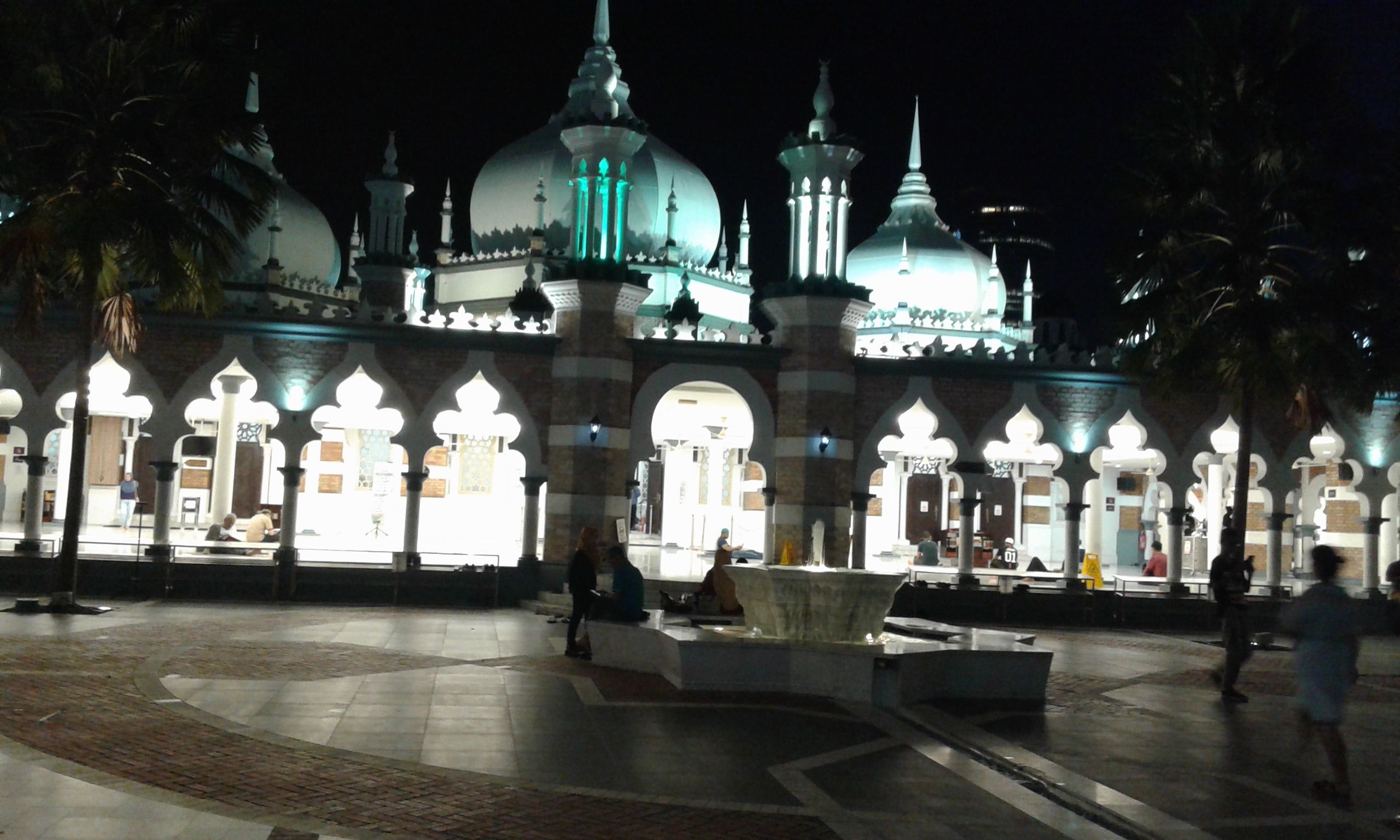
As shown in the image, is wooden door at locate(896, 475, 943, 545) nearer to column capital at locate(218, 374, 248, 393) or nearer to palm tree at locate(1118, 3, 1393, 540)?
palm tree at locate(1118, 3, 1393, 540)

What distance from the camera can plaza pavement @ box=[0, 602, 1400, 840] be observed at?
801 centimetres

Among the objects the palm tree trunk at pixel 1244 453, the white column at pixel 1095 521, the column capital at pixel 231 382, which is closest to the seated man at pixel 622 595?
the palm tree trunk at pixel 1244 453

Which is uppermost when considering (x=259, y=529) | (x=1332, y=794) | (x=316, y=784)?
(x=259, y=529)

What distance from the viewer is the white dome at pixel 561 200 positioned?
3541 cm

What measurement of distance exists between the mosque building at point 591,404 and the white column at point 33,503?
66mm

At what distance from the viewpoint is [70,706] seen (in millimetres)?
10930

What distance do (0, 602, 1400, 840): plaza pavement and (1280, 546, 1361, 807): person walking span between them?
35 centimetres

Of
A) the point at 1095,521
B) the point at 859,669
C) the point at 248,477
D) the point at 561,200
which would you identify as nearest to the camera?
the point at 859,669

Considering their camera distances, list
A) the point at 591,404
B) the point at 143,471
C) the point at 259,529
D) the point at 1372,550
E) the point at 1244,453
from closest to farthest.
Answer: the point at 1244,453
the point at 591,404
the point at 259,529
the point at 1372,550
the point at 143,471

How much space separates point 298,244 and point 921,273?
17856 millimetres

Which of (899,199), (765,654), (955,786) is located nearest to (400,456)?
(899,199)

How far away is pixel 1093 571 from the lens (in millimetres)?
28078

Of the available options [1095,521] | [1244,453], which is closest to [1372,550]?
[1095,521]

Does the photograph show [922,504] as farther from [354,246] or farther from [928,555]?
[354,246]
